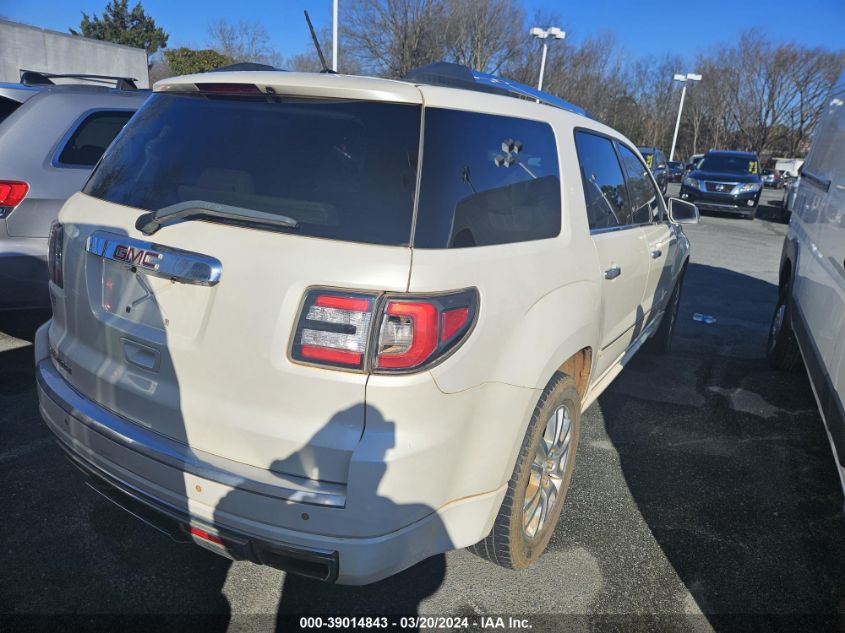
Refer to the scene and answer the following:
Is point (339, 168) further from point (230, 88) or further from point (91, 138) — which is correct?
point (91, 138)

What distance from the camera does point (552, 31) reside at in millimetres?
25797

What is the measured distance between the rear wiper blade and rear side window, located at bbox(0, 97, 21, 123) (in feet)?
11.2

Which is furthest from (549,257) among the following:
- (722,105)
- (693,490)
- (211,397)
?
(722,105)

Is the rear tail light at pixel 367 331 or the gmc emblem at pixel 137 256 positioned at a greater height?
Answer: the gmc emblem at pixel 137 256

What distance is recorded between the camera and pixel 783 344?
193 inches

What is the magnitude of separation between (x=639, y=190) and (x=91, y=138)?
13.0 ft

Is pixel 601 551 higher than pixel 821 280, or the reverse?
pixel 821 280

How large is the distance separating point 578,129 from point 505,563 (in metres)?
1.96

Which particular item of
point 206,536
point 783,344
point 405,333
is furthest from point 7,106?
point 783,344

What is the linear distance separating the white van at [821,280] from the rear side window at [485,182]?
146cm

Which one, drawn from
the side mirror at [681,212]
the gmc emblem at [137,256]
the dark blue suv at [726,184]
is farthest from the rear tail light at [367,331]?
the dark blue suv at [726,184]

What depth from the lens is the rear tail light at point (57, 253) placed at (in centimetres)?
230

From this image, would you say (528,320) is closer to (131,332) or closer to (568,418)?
(568,418)

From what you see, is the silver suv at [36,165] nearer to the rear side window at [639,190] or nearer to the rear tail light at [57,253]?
the rear tail light at [57,253]
